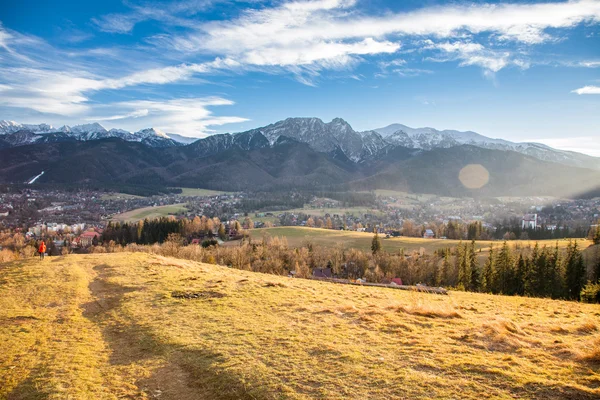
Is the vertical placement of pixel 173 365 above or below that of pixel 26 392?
above

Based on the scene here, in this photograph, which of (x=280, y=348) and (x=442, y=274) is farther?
(x=442, y=274)

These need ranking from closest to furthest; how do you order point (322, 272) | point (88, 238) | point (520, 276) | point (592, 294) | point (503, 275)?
point (592, 294), point (520, 276), point (503, 275), point (322, 272), point (88, 238)

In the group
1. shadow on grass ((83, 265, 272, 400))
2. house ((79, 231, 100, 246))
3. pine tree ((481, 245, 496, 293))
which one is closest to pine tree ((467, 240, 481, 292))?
pine tree ((481, 245, 496, 293))

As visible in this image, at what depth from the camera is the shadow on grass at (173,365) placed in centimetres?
880

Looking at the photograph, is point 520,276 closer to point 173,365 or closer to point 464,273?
point 464,273

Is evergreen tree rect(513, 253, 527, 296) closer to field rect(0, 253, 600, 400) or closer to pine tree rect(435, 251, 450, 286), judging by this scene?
pine tree rect(435, 251, 450, 286)

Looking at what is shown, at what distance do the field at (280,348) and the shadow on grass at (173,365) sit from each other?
0.04 metres

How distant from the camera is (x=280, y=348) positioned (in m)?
11.1

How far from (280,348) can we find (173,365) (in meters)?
3.60

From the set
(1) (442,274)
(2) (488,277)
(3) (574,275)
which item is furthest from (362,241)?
(3) (574,275)

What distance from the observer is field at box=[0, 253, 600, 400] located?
27.8ft

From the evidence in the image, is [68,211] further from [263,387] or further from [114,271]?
[263,387]

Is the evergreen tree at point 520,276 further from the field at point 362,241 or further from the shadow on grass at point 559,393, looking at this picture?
the shadow on grass at point 559,393

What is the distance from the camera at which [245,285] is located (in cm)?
2252
